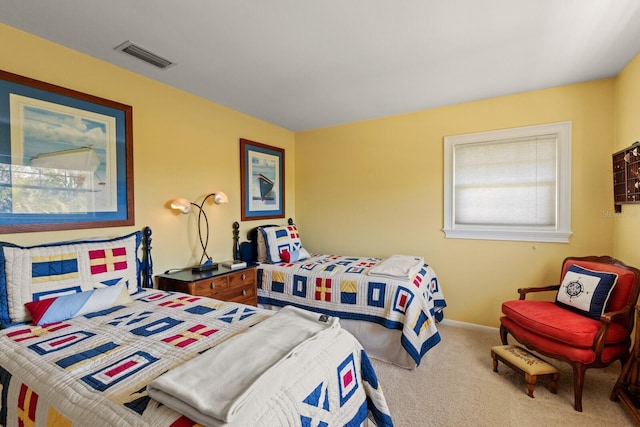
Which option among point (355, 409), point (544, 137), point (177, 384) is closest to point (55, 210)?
point (177, 384)

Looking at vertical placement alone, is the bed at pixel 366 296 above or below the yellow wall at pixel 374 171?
below

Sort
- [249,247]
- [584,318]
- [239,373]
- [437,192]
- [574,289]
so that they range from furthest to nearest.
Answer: [249,247], [437,192], [574,289], [584,318], [239,373]

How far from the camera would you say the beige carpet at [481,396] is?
6.10 ft

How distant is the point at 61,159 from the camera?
6.85 feet

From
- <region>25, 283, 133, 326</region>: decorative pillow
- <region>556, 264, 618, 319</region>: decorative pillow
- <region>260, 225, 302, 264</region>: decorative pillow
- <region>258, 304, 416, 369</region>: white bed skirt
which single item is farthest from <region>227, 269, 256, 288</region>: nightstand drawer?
<region>556, 264, 618, 319</region>: decorative pillow

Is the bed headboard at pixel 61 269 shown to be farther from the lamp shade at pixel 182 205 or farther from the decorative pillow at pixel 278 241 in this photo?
the decorative pillow at pixel 278 241

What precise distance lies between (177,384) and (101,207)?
→ 1.92 metres

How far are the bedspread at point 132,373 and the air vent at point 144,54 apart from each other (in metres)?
1.84

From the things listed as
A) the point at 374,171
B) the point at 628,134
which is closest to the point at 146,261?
the point at 374,171

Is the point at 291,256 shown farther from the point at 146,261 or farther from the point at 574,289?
the point at 574,289

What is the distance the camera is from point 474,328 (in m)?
3.27

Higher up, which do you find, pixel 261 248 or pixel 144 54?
pixel 144 54

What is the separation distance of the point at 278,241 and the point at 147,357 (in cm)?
231

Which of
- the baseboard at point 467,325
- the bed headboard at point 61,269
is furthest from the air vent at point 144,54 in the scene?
the baseboard at point 467,325
